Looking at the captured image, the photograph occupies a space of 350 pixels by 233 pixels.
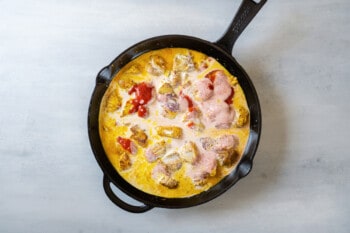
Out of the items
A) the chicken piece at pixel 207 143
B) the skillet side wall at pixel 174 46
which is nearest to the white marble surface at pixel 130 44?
the skillet side wall at pixel 174 46

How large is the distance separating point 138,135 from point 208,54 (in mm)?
377

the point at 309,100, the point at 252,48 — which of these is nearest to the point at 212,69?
the point at 252,48

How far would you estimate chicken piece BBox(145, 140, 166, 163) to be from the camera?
1688 mm

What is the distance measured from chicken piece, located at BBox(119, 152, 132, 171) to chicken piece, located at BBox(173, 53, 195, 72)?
0.35 metres

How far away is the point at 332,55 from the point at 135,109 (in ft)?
2.54

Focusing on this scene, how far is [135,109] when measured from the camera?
169 cm

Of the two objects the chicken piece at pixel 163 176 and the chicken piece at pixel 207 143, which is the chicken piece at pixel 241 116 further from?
the chicken piece at pixel 163 176

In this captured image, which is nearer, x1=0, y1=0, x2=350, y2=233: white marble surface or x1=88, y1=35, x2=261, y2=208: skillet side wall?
x1=88, y1=35, x2=261, y2=208: skillet side wall

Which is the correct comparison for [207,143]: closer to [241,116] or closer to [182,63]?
[241,116]

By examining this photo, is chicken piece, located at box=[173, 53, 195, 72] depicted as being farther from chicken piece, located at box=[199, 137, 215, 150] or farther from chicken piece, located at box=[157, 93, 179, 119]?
chicken piece, located at box=[199, 137, 215, 150]

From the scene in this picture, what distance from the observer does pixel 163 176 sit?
169 cm

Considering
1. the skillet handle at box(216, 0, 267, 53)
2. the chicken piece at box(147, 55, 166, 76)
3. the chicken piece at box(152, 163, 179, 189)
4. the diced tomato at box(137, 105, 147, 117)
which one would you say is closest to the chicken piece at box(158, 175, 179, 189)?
the chicken piece at box(152, 163, 179, 189)

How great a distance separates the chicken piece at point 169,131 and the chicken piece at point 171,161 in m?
0.06

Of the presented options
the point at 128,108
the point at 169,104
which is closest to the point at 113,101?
the point at 128,108
